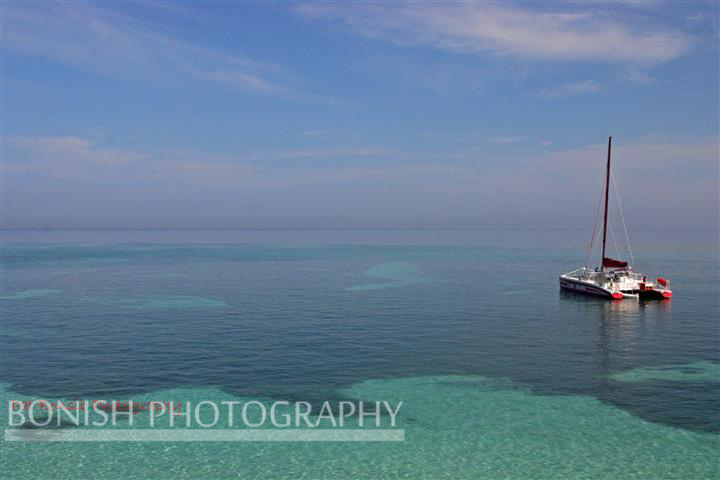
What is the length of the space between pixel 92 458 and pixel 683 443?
31396 mm

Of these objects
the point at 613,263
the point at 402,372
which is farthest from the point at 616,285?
the point at 402,372

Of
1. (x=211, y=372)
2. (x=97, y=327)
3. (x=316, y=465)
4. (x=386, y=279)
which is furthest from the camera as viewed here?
(x=386, y=279)

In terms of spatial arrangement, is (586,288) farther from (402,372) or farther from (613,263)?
(402,372)

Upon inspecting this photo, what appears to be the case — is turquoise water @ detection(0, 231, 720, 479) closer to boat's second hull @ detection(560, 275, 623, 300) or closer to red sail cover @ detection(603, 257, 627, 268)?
boat's second hull @ detection(560, 275, 623, 300)

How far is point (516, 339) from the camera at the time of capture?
169 ft

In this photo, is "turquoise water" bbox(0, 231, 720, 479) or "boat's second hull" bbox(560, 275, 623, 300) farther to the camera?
"boat's second hull" bbox(560, 275, 623, 300)

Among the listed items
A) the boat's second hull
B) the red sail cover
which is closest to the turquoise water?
the boat's second hull

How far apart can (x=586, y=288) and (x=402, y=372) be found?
53398 millimetres

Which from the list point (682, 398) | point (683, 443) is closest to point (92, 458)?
point (683, 443)

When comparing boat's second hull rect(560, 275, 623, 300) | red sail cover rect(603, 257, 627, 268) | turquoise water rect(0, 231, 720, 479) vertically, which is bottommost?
turquoise water rect(0, 231, 720, 479)

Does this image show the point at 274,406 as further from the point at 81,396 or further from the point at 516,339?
the point at 516,339

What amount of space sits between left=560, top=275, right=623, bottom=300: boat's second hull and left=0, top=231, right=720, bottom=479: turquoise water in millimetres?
3125

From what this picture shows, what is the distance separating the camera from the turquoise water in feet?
85.6

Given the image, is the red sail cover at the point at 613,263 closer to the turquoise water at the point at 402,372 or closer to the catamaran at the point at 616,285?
the catamaran at the point at 616,285
